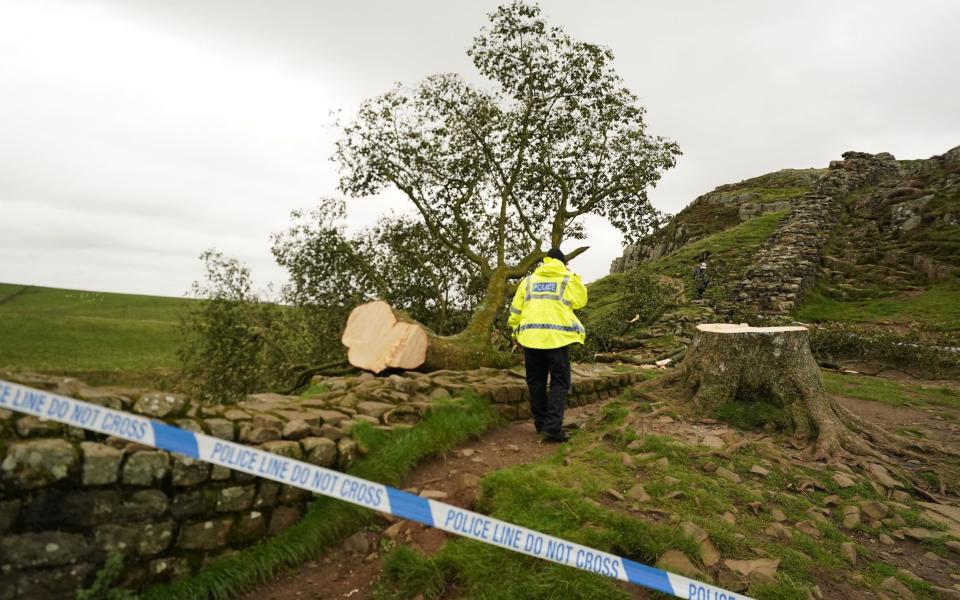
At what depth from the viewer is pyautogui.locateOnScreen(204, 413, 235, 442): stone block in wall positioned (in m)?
4.22

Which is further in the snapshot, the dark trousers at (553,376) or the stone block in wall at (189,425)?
the dark trousers at (553,376)

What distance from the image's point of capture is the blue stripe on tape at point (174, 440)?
3.46 metres

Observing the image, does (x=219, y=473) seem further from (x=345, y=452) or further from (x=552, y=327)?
(x=552, y=327)

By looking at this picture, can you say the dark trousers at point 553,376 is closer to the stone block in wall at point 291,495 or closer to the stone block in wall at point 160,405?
the stone block in wall at point 291,495

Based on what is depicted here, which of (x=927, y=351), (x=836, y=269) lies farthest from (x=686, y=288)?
(x=927, y=351)

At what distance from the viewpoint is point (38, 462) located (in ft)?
11.0


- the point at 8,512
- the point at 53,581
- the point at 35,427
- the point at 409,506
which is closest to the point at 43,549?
the point at 53,581

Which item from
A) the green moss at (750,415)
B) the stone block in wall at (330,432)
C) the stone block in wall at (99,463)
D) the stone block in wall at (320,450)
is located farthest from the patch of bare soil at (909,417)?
the stone block in wall at (99,463)

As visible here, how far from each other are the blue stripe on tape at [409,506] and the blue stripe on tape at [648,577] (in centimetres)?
144

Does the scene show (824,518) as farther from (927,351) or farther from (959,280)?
(959,280)

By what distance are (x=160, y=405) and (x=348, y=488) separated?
1.75 meters

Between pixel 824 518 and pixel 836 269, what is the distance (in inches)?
941

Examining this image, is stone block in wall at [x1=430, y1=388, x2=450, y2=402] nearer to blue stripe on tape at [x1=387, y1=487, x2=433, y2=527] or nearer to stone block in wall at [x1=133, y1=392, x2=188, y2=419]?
blue stripe on tape at [x1=387, y1=487, x2=433, y2=527]

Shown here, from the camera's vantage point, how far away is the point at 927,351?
44.7 feet
